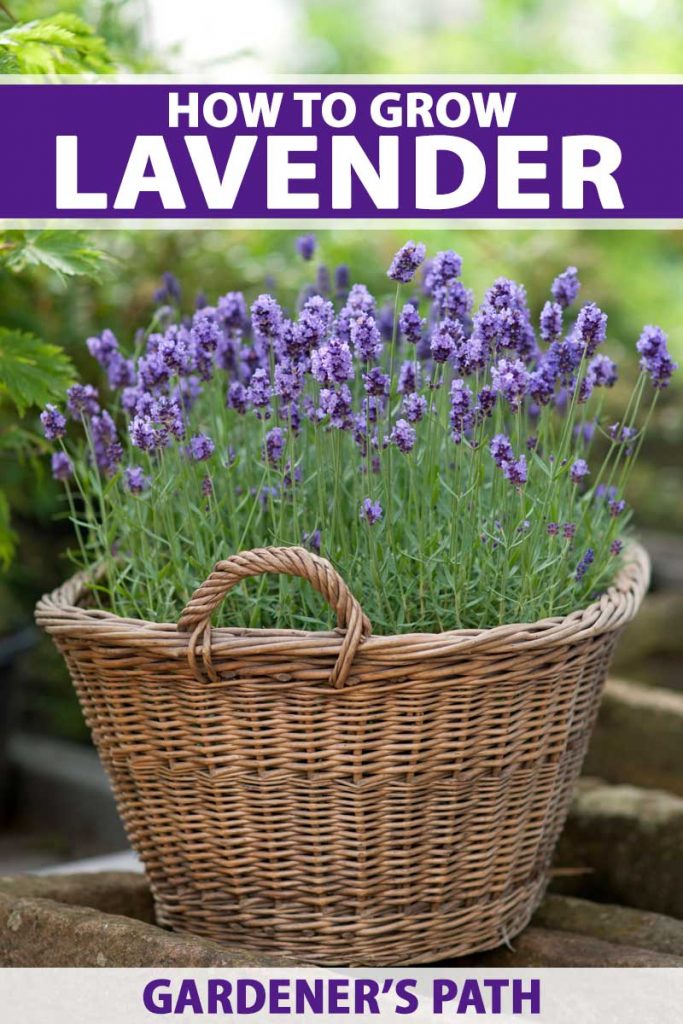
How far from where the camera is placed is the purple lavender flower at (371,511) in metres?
1.46

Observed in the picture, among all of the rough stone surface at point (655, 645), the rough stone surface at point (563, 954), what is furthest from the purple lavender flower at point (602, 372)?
the rough stone surface at point (655, 645)

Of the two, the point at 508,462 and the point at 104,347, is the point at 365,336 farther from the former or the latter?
the point at 104,347

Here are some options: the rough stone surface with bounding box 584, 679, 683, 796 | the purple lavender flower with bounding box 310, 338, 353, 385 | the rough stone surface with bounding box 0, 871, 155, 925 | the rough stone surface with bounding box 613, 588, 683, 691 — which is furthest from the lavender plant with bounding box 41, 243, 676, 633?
the rough stone surface with bounding box 613, 588, 683, 691

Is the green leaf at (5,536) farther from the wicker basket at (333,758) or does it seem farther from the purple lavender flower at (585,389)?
the purple lavender flower at (585,389)

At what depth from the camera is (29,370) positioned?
1.73 metres

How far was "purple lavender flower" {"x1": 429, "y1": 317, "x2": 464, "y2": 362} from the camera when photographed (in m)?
1.44

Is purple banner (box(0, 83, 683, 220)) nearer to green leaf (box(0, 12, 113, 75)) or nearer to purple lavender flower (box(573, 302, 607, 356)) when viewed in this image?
green leaf (box(0, 12, 113, 75))

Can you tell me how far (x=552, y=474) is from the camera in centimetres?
155

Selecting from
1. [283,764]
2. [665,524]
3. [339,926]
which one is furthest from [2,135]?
[665,524]

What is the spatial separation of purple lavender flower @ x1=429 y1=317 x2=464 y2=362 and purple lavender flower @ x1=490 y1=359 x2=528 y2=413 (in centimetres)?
7

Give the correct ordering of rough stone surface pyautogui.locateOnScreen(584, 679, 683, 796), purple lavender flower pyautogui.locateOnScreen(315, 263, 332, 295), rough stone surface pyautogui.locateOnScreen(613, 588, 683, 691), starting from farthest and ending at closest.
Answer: rough stone surface pyautogui.locateOnScreen(613, 588, 683, 691), rough stone surface pyautogui.locateOnScreen(584, 679, 683, 796), purple lavender flower pyautogui.locateOnScreen(315, 263, 332, 295)

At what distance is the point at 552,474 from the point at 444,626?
0.25 m

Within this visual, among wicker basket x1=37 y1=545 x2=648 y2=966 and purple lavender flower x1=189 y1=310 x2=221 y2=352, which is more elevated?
purple lavender flower x1=189 y1=310 x2=221 y2=352

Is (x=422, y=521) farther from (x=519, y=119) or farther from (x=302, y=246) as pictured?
(x=519, y=119)
